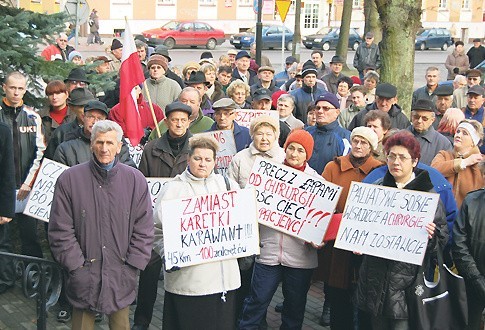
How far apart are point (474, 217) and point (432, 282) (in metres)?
0.59

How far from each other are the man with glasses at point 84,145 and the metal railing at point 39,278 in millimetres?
1127

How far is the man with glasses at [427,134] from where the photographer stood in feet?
24.0

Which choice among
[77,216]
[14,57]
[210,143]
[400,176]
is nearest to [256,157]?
[210,143]

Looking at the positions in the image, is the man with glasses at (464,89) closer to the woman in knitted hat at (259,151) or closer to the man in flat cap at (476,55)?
the woman in knitted hat at (259,151)

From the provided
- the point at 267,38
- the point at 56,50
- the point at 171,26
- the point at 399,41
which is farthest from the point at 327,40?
the point at 399,41

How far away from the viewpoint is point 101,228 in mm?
4891

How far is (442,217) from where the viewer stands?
16.7 feet

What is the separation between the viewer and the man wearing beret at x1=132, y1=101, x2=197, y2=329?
624 centimetres

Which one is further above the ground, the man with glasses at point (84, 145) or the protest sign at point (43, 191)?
the man with glasses at point (84, 145)

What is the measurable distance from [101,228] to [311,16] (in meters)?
57.1

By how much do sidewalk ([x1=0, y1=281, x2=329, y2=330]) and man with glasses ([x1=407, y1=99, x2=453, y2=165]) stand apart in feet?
6.31

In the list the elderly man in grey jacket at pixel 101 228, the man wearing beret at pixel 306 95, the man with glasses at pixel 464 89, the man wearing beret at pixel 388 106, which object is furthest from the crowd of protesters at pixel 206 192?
the man with glasses at pixel 464 89

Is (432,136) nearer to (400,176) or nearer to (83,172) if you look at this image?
(400,176)

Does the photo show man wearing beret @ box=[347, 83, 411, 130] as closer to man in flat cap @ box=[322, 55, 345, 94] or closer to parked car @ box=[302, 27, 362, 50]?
man in flat cap @ box=[322, 55, 345, 94]
